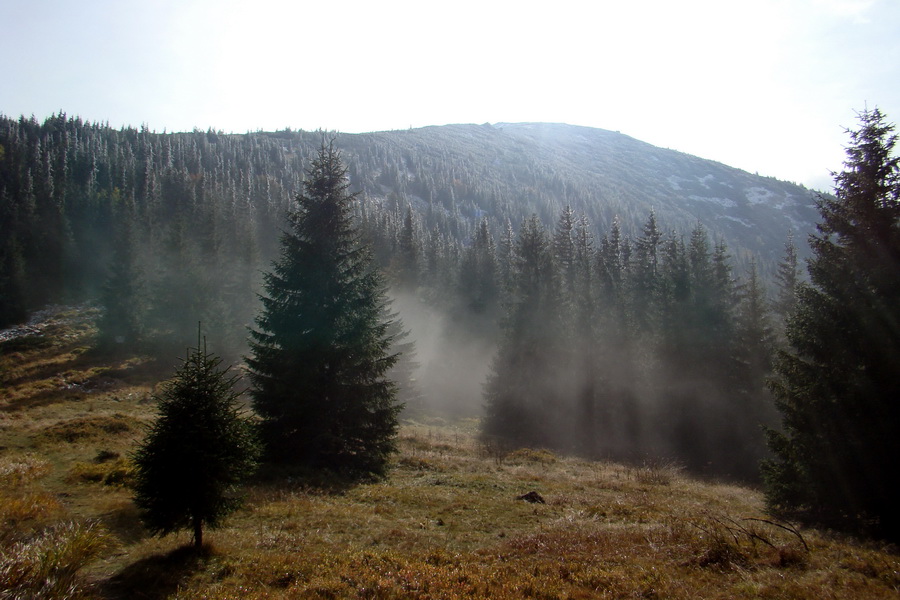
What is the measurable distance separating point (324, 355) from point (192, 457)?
10461 mm

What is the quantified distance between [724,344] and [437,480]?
27.7 m

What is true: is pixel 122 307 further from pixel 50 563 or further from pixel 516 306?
pixel 50 563

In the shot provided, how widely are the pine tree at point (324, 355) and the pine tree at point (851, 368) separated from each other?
15798 mm

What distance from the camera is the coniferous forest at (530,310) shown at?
102 feet

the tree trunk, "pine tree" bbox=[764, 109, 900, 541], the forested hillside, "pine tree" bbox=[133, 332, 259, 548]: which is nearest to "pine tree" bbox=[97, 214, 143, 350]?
the forested hillside

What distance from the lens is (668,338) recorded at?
3709 cm

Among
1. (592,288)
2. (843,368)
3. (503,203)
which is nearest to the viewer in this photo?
(843,368)

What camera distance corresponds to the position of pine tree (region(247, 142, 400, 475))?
1941 cm

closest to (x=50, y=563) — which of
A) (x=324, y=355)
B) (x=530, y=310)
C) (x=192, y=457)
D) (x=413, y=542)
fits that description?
(x=192, y=457)

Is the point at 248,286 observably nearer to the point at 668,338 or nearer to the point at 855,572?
the point at 668,338

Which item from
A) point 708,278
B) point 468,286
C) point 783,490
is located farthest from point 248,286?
point 783,490

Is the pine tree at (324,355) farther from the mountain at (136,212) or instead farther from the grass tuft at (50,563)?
the grass tuft at (50,563)

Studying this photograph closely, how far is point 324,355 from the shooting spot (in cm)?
2009

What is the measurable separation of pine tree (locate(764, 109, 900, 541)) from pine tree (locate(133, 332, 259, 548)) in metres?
18.1
